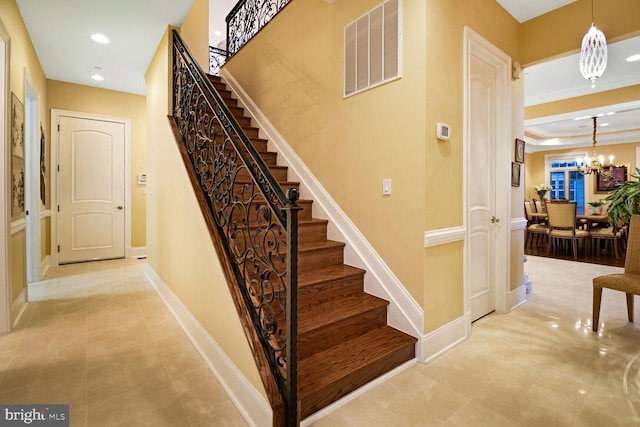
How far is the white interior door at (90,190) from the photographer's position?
17.3 ft

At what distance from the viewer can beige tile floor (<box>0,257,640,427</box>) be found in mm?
1703

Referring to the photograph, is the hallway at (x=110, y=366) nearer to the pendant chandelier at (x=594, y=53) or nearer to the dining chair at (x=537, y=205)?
the pendant chandelier at (x=594, y=53)

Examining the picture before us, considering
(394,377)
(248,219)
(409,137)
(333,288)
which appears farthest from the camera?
(333,288)

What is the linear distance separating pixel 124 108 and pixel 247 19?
286cm

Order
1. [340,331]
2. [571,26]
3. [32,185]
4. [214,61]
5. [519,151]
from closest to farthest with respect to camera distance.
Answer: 1. [340,331]
2. [571,26]
3. [519,151]
4. [32,185]
5. [214,61]

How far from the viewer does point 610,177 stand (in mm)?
9617

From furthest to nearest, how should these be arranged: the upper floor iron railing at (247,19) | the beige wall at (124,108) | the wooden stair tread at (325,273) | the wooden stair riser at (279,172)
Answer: the beige wall at (124,108) → the upper floor iron railing at (247,19) → the wooden stair riser at (279,172) → the wooden stair tread at (325,273)

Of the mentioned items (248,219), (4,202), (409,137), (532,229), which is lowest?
(532,229)

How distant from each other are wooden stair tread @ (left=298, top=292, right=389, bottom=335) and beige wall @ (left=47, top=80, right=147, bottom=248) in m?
4.90

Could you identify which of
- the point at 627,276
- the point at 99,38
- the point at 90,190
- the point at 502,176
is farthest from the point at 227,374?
the point at 90,190

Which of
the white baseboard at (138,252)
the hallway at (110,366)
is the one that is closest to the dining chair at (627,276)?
the hallway at (110,366)

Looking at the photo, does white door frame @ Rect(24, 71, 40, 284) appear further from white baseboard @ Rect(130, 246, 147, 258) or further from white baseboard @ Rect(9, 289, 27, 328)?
white baseboard @ Rect(130, 246, 147, 258)

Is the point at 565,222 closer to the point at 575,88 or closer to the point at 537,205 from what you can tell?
the point at 575,88

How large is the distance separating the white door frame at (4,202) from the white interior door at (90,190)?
9.48ft
